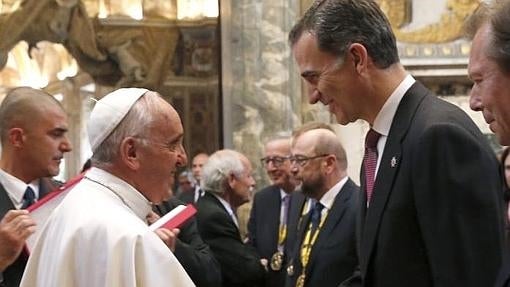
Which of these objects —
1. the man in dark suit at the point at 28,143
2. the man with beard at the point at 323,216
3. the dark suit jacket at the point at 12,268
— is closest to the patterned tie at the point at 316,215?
the man with beard at the point at 323,216

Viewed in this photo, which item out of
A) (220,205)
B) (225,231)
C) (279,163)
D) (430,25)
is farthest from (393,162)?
(430,25)

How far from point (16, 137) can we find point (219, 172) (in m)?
2.93

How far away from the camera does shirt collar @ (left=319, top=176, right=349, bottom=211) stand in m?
6.05

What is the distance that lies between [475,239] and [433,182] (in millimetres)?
188

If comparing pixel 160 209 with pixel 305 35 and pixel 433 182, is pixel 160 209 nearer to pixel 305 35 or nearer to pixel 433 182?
pixel 305 35

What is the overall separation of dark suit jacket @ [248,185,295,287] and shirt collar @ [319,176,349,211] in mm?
1378

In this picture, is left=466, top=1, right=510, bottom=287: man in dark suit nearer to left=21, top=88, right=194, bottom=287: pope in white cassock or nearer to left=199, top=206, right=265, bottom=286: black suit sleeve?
left=21, top=88, right=194, bottom=287: pope in white cassock

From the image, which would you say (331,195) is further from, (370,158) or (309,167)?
(370,158)

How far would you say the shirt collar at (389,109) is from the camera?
336 centimetres

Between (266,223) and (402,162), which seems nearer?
(402,162)

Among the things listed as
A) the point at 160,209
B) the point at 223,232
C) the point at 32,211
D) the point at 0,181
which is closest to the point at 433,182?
the point at 32,211

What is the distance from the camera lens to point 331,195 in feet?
20.1

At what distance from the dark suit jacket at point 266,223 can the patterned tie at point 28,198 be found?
3.09 m

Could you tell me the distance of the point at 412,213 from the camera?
3164 millimetres
